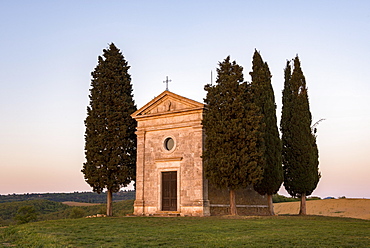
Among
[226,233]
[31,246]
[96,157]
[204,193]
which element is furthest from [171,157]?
[31,246]

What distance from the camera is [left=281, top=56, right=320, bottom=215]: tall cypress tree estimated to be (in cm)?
2478

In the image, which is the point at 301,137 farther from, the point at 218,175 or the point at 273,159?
the point at 218,175

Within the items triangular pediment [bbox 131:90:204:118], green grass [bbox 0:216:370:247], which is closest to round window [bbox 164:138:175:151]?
triangular pediment [bbox 131:90:204:118]

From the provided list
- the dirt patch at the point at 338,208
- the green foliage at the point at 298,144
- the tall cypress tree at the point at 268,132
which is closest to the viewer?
the tall cypress tree at the point at 268,132

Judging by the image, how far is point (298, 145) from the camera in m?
25.0

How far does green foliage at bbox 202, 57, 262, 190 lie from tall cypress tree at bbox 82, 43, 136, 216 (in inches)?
256

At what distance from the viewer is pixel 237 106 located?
21875 millimetres

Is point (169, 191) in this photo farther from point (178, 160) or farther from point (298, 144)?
point (298, 144)

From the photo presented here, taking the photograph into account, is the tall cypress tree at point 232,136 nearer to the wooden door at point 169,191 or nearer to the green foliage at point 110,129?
the wooden door at point 169,191

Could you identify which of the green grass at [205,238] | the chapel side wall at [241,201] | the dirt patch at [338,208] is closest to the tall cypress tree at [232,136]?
the chapel side wall at [241,201]

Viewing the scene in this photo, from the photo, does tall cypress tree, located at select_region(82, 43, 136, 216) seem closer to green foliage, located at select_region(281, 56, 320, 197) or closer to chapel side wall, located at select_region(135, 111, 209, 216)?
chapel side wall, located at select_region(135, 111, 209, 216)

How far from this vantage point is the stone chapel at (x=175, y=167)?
76.1 ft

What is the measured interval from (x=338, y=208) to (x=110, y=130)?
23.6m

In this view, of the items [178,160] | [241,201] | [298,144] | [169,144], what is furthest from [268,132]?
[169,144]
